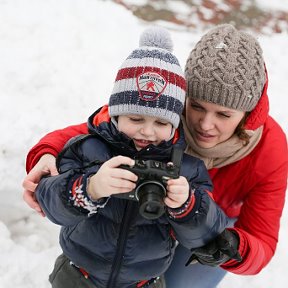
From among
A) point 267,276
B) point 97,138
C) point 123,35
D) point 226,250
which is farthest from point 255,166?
point 123,35

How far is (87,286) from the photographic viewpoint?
5.91 ft

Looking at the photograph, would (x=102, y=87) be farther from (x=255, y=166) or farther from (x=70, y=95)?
(x=255, y=166)

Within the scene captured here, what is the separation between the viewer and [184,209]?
4.65ft

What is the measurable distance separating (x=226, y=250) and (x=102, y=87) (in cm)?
239

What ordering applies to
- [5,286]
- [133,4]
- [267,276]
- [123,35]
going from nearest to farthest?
[5,286]
[267,276]
[123,35]
[133,4]

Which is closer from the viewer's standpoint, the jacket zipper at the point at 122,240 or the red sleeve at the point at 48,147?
the jacket zipper at the point at 122,240

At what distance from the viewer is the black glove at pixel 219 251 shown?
1569 millimetres

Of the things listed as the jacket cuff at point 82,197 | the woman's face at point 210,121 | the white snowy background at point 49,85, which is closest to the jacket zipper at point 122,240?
the jacket cuff at point 82,197

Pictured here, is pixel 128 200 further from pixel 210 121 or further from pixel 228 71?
pixel 228 71

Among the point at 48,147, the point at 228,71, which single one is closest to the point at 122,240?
the point at 48,147

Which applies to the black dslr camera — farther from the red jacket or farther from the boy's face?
the red jacket

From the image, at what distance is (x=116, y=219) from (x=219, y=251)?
1.26 feet

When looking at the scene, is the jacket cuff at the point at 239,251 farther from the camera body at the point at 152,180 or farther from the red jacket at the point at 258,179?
the camera body at the point at 152,180

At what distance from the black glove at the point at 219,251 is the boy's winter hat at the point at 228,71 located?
20.4 inches
